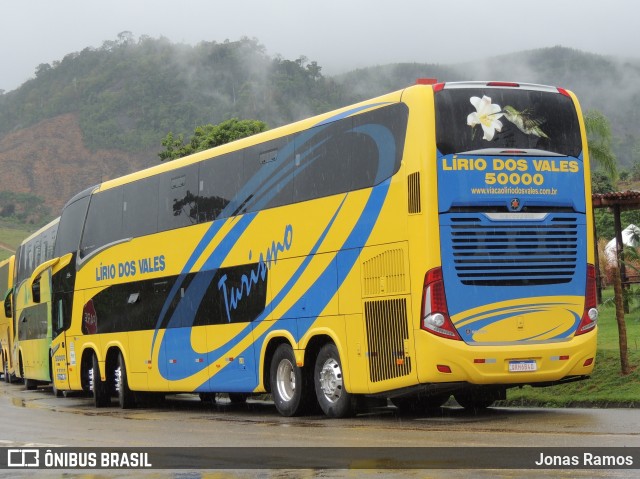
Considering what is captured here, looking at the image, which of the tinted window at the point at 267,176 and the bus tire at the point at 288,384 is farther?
the tinted window at the point at 267,176

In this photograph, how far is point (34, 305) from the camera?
1192 inches

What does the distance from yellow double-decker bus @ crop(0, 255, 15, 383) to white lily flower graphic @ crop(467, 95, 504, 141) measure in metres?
22.2

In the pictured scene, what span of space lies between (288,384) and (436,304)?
393cm

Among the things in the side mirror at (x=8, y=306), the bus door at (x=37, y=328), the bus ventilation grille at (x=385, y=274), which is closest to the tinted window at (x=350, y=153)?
the bus ventilation grille at (x=385, y=274)

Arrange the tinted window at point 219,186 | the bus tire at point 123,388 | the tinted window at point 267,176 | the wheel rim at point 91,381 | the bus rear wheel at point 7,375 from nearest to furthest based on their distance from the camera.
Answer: the tinted window at point 267,176
the tinted window at point 219,186
the bus tire at point 123,388
the wheel rim at point 91,381
the bus rear wheel at point 7,375

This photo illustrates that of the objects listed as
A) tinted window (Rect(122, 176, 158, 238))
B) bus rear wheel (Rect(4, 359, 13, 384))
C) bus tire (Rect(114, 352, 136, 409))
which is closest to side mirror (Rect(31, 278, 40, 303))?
bus tire (Rect(114, 352, 136, 409))

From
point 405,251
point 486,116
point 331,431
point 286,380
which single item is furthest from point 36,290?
point 486,116

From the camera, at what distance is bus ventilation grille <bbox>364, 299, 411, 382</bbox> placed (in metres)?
15.3

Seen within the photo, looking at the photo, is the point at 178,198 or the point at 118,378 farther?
the point at 118,378

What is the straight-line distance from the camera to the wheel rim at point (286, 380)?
17.9m

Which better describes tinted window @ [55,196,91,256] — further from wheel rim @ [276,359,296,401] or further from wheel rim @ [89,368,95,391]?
wheel rim @ [276,359,296,401]

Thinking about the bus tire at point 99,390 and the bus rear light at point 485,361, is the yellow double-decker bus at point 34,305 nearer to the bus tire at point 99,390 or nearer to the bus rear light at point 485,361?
the bus tire at point 99,390

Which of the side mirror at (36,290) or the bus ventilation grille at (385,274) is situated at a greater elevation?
the side mirror at (36,290)

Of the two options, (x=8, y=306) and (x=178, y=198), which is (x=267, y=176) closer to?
(x=178, y=198)
